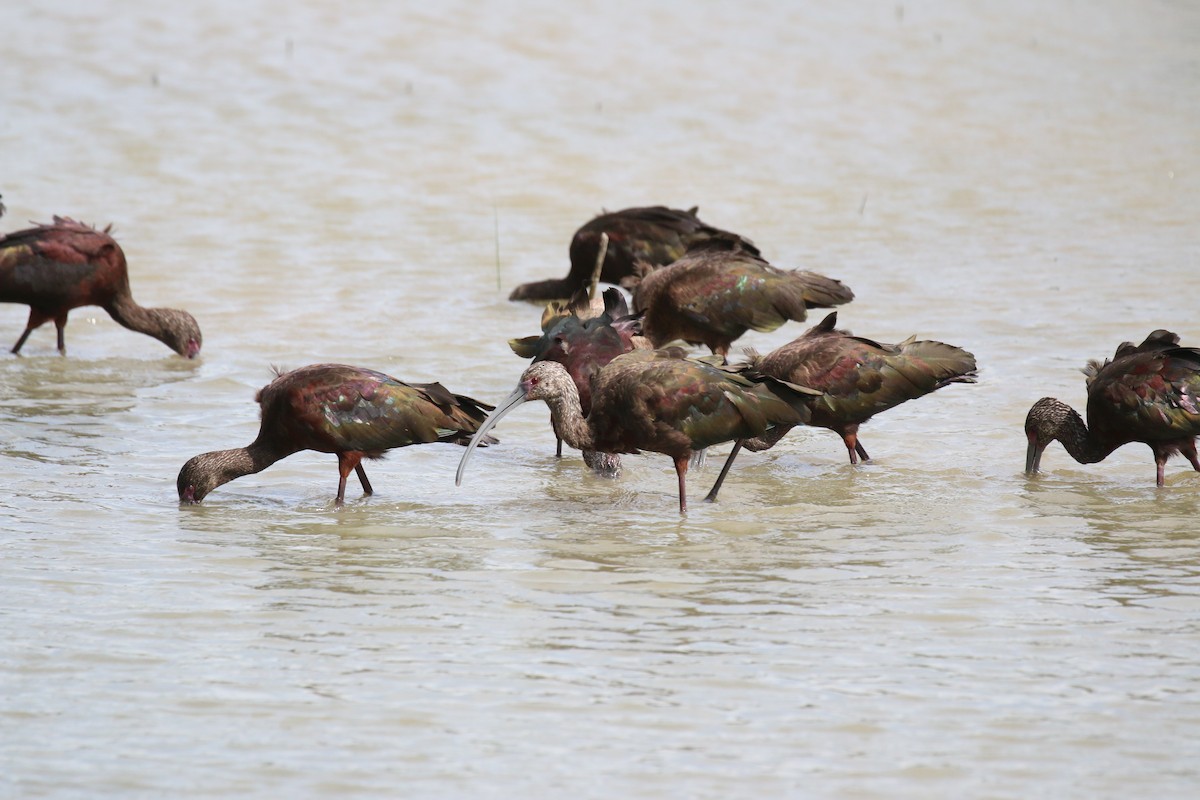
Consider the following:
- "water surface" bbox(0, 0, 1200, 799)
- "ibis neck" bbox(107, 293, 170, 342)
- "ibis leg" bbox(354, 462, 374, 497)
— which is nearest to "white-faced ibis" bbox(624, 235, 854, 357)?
"water surface" bbox(0, 0, 1200, 799)

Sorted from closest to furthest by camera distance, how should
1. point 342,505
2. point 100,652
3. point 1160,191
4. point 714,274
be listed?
point 100,652 < point 342,505 < point 714,274 < point 1160,191

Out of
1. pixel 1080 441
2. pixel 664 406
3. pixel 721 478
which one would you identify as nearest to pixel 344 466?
pixel 664 406

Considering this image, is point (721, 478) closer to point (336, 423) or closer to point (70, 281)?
point (336, 423)

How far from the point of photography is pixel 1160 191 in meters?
16.8

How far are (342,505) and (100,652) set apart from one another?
231 centimetres

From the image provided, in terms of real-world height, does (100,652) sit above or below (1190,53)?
below

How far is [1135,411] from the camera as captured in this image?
27.5ft

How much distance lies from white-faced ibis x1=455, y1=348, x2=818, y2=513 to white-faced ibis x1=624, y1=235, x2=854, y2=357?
7.06ft

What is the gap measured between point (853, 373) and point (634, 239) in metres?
3.67

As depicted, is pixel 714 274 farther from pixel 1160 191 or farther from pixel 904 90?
pixel 904 90

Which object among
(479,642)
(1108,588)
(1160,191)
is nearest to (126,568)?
(479,642)

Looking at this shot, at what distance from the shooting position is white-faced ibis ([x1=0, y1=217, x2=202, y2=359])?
11406 mm

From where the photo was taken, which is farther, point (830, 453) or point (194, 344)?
point (194, 344)

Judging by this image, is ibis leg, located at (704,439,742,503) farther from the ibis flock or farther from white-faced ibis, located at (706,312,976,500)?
white-faced ibis, located at (706,312,976,500)
